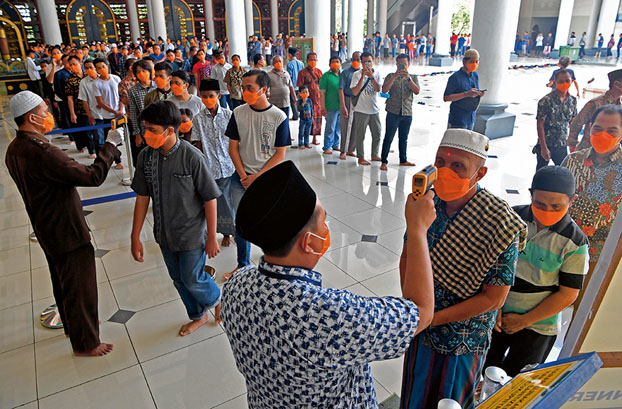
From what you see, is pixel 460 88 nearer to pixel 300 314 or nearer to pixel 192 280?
pixel 192 280

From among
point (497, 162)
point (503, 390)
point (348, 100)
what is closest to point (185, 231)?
point (503, 390)

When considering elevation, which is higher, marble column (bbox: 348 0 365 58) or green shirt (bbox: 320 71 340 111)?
marble column (bbox: 348 0 365 58)

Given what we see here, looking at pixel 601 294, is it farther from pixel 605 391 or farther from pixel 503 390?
pixel 503 390

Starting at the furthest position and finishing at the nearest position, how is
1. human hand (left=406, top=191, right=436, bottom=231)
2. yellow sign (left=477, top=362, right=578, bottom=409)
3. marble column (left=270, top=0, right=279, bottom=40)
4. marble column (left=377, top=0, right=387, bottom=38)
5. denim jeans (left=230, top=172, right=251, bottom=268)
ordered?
marble column (left=270, top=0, right=279, bottom=40) < marble column (left=377, top=0, right=387, bottom=38) < denim jeans (left=230, top=172, right=251, bottom=268) < human hand (left=406, top=191, right=436, bottom=231) < yellow sign (left=477, top=362, right=578, bottom=409)

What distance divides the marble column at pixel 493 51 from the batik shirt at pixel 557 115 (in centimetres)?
328

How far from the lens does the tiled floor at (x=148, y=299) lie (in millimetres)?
2428

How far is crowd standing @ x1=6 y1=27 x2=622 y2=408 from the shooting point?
956 mm

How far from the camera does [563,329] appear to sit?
2.86 metres

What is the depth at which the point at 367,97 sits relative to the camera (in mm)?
5859

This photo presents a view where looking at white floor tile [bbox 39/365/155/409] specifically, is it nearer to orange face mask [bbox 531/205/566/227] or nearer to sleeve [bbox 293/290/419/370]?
sleeve [bbox 293/290/419/370]

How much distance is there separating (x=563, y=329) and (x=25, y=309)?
148 inches

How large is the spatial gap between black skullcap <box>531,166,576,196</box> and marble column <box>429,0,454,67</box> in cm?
1846

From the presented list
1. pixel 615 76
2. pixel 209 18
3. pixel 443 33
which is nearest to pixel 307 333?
pixel 615 76

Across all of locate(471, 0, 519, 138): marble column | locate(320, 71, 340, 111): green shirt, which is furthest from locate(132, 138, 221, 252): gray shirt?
locate(471, 0, 519, 138): marble column
